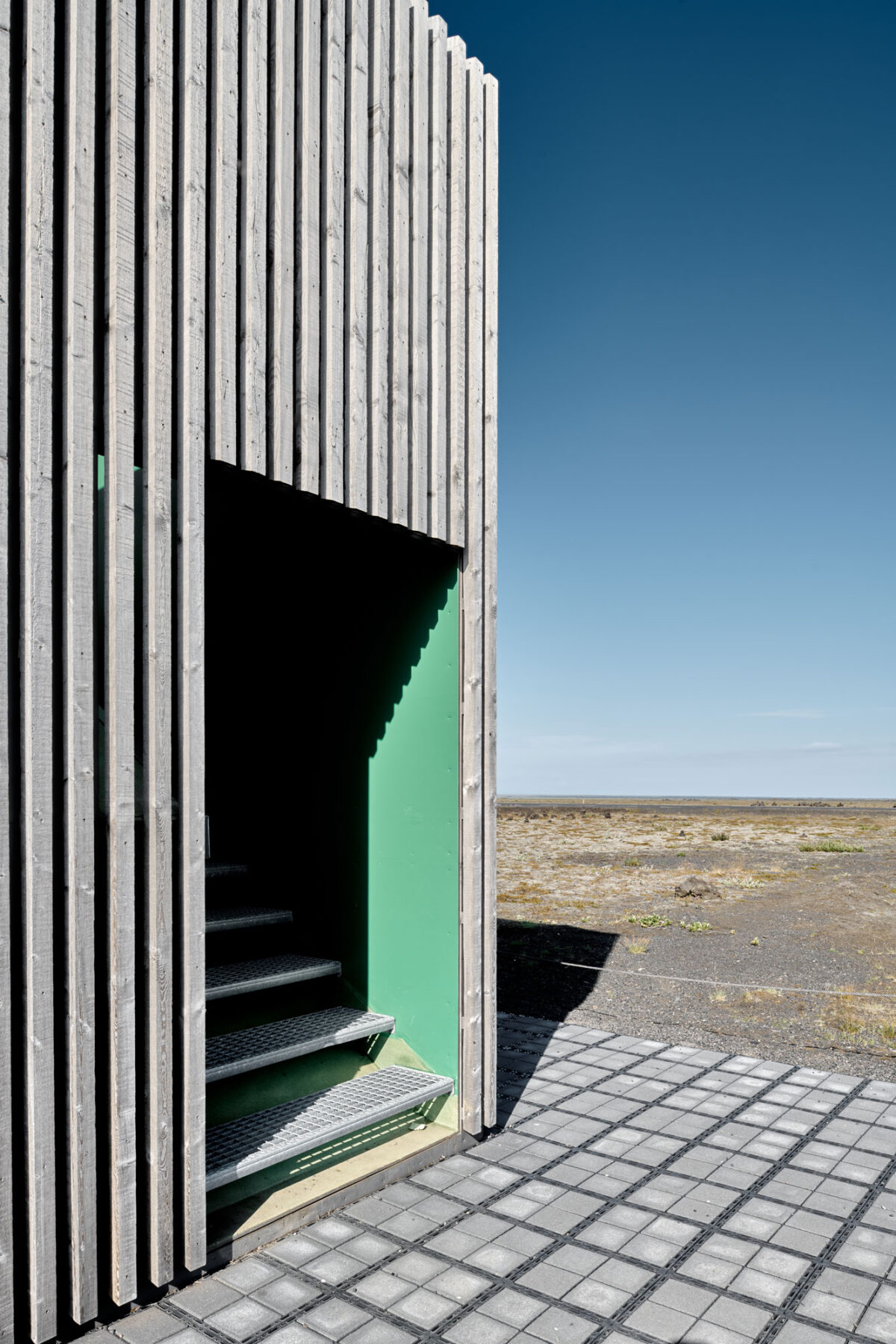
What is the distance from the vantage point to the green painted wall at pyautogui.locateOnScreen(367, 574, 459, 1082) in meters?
4.14

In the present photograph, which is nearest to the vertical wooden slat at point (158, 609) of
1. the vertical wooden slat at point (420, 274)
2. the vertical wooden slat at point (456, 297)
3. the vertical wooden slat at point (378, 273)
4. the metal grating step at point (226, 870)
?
the vertical wooden slat at point (378, 273)

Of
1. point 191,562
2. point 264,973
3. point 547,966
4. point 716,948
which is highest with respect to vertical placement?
point 191,562

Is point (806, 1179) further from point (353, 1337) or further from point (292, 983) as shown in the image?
point (292, 983)

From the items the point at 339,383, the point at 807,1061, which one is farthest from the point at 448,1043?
the point at 339,383

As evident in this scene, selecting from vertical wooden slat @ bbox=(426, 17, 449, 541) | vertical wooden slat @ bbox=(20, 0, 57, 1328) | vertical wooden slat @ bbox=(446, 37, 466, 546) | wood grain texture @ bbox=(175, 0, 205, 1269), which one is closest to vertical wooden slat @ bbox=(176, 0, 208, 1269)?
wood grain texture @ bbox=(175, 0, 205, 1269)

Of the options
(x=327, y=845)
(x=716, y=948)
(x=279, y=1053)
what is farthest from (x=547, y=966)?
(x=279, y=1053)

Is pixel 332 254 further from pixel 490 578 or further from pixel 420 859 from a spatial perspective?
pixel 420 859

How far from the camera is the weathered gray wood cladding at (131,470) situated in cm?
244

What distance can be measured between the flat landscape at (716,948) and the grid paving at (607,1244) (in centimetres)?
160

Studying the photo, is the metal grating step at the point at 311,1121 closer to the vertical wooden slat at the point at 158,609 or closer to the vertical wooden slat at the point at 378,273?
the vertical wooden slat at the point at 158,609

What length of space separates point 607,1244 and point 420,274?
3.85 m

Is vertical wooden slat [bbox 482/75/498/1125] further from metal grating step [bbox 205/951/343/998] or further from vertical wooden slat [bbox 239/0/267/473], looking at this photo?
vertical wooden slat [bbox 239/0/267/473]

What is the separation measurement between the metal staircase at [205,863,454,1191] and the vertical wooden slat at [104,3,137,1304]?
456mm

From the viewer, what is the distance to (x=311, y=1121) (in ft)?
11.6
